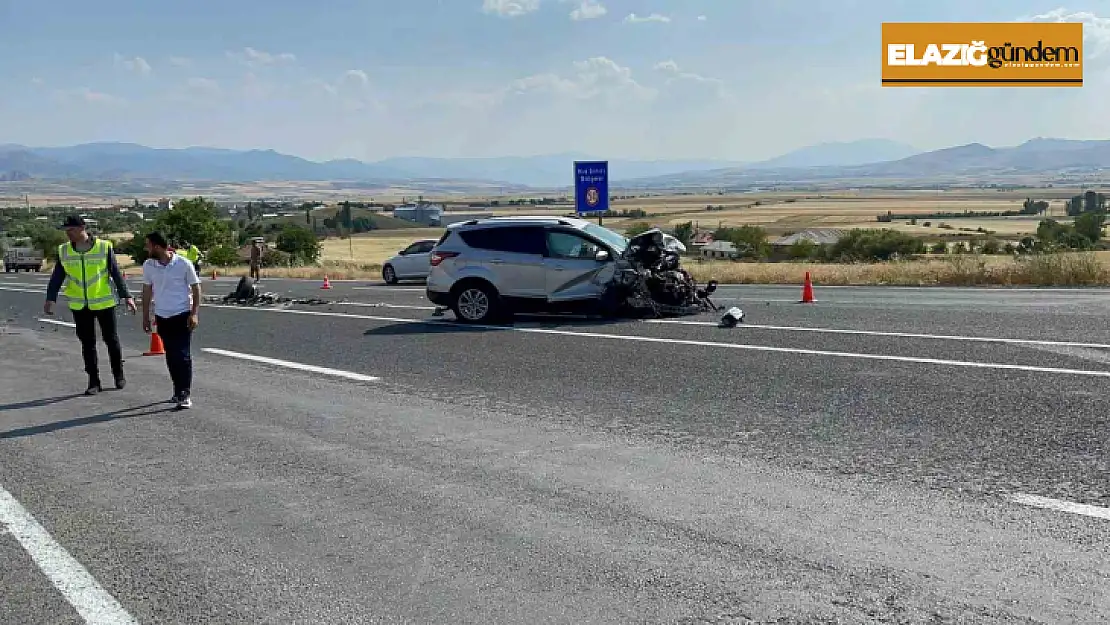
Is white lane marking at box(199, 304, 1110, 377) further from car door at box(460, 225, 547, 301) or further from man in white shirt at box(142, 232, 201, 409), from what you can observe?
man in white shirt at box(142, 232, 201, 409)

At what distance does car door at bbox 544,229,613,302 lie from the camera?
16969mm

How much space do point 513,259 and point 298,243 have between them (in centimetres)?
6582

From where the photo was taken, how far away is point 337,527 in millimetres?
6121

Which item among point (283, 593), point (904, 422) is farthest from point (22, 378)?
point (904, 422)

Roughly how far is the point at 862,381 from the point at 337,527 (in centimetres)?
603

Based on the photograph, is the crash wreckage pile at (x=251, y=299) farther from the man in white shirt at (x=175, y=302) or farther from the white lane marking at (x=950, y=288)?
the man in white shirt at (x=175, y=302)

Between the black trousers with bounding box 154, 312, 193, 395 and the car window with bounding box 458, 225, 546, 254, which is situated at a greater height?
the car window with bounding box 458, 225, 546, 254

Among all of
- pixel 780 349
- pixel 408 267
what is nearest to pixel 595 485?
pixel 780 349

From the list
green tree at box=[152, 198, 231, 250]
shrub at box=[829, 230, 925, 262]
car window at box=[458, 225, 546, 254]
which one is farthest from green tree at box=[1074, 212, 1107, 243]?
green tree at box=[152, 198, 231, 250]

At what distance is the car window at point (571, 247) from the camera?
17.0 meters

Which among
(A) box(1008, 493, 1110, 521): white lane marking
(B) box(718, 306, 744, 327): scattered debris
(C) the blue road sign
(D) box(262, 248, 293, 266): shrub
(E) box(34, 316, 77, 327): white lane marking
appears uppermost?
(C) the blue road sign

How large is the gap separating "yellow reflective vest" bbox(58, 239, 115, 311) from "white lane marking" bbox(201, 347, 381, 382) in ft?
8.55

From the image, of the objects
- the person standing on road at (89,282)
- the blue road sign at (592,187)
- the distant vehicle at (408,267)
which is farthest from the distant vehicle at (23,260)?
the person standing on road at (89,282)

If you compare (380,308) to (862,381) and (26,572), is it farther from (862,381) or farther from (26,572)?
(26,572)
